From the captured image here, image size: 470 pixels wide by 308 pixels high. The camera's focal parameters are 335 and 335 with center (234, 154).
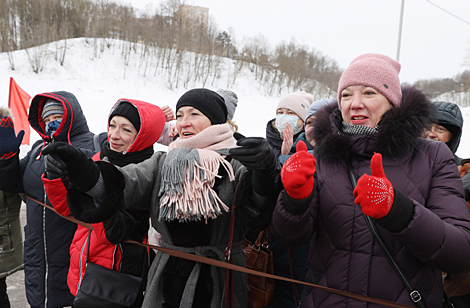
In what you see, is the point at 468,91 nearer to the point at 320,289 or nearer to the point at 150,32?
the point at 150,32

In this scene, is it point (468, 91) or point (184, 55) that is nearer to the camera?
point (468, 91)

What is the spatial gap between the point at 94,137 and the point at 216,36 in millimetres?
43512

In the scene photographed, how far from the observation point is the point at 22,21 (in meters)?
28.6

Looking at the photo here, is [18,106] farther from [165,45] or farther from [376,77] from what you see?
[165,45]

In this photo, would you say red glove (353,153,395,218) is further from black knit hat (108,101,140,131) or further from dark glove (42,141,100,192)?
black knit hat (108,101,140,131)

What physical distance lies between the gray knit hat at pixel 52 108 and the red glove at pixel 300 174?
2153 millimetres

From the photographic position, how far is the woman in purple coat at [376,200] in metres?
1.25

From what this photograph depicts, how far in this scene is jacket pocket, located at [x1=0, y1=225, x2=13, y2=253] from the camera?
8.96 ft

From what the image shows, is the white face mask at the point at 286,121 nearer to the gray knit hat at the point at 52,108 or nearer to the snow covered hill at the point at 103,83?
the gray knit hat at the point at 52,108

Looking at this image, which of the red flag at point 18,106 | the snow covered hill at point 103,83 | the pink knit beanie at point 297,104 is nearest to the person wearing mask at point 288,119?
the pink knit beanie at point 297,104

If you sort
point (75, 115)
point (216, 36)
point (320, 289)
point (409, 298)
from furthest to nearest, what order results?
point (216, 36)
point (75, 115)
point (320, 289)
point (409, 298)

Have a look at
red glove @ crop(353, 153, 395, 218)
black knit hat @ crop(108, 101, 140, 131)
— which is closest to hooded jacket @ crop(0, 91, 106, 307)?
black knit hat @ crop(108, 101, 140, 131)

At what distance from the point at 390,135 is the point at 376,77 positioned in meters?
0.31

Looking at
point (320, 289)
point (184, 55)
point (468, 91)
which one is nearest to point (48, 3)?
point (184, 55)
